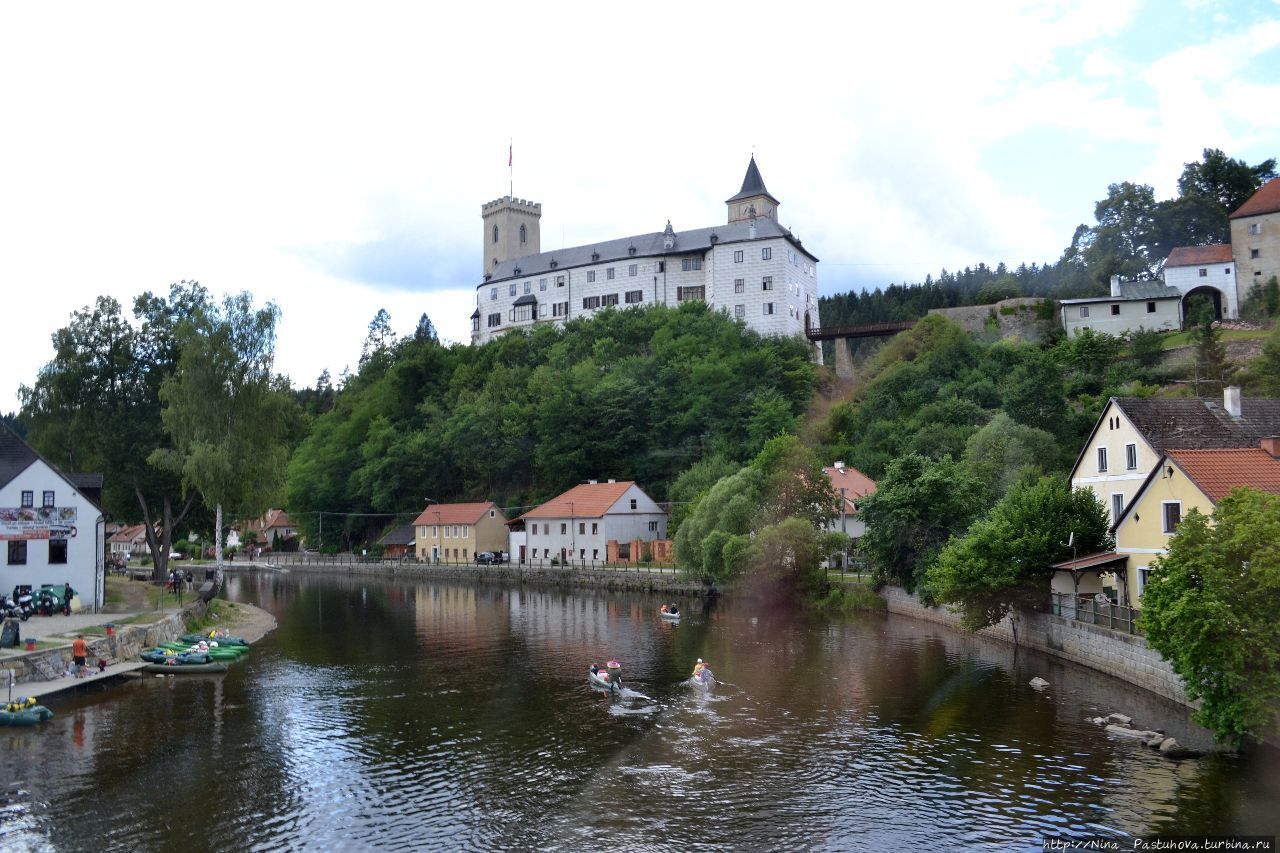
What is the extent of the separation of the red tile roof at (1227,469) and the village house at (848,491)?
96.0 feet

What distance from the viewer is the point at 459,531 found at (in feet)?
288

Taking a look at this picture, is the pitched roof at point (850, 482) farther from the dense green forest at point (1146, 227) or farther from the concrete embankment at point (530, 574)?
the dense green forest at point (1146, 227)

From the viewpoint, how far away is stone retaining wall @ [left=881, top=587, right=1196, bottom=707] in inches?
979

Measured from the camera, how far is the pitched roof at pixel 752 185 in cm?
10806

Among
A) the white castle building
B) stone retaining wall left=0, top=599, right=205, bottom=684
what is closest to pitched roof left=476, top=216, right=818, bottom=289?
the white castle building

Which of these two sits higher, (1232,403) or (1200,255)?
(1200,255)

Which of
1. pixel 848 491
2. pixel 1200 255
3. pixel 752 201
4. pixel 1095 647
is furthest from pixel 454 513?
pixel 1095 647

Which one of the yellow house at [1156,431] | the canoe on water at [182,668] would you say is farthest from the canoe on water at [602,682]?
the yellow house at [1156,431]

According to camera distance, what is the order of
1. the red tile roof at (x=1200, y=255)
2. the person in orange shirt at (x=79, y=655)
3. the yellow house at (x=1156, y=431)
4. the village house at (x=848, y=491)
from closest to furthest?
the person in orange shirt at (x=79, y=655), the yellow house at (x=1156, y=431), the village house at (x=848, y=491), the red tile roof at (x=1200, y=255)

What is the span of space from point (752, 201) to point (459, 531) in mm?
51073

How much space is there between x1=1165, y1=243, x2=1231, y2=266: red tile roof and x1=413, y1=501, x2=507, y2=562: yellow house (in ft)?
202

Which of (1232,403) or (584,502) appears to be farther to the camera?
(584,502)

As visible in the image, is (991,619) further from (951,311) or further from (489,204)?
(489,204)

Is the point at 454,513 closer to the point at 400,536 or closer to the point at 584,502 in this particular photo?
the point at 400,536
